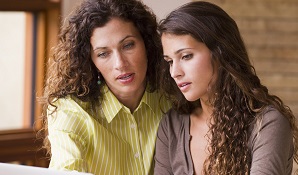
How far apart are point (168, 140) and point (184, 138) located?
7 centimetres

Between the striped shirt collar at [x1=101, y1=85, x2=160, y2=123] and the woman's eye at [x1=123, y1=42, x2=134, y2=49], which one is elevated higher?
the woman's eye at [x1=123, y1=42, x2=134, y2=49]

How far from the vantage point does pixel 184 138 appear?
89.4 inches

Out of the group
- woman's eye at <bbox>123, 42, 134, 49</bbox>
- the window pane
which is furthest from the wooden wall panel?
woman's eye at <bbox>123, 42, 134, 49</bbox>

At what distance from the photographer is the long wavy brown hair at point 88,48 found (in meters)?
2.34

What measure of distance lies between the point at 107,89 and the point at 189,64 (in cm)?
43

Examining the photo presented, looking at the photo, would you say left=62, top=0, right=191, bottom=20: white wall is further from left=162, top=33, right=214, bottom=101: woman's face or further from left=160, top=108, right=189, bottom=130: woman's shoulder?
left=162, top=33, right=214, bottom=101: woman's face

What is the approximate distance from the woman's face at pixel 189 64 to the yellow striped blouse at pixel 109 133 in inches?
13.5

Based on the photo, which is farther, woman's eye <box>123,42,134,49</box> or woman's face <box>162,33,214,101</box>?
woman's eye <box>123,42,134,49</box>

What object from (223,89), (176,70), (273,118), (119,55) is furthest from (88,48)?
(273,118)

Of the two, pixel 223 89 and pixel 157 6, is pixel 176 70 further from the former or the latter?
pixel 157 6

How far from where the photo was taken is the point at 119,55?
2283 mm

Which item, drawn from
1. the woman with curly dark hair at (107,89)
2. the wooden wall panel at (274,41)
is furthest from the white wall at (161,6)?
the woman with curly dark hair at (107,89)

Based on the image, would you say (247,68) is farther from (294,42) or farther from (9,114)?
(294,42)

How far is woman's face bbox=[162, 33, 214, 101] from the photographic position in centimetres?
208
